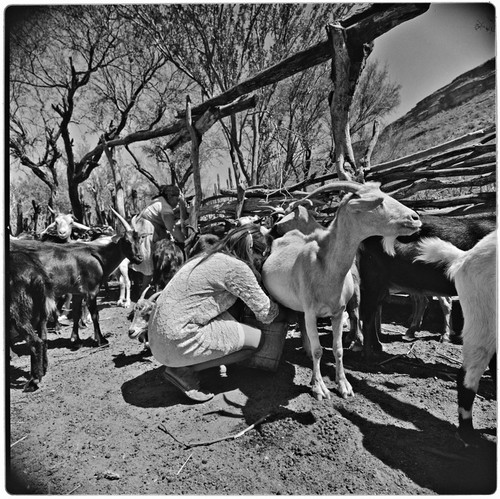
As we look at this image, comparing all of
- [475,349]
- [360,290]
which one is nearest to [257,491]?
[475,349]

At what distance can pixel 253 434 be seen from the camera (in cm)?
255

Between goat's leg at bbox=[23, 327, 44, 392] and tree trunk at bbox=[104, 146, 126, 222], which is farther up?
tree trunk at bbox=[104, 146, 126, 222]

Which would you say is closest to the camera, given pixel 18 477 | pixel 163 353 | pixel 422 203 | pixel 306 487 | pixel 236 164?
pixel 306 487

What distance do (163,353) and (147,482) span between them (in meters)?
0.95

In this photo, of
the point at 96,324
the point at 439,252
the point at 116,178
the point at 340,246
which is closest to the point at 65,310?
the point at 96,324

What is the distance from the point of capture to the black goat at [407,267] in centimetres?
338

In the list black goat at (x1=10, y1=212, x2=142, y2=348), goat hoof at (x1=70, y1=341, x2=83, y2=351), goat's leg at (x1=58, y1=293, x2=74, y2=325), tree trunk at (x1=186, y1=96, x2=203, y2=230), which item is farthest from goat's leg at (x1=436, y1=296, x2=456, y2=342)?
goat's leg at (x1=58, y1=293, x2=74, y2=325)

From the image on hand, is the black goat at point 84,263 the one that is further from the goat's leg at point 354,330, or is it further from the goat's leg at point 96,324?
the goat's leg at point 354,330

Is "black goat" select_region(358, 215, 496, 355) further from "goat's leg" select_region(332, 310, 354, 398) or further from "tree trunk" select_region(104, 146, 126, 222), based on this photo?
"tree trunk" select_region(104, 146, 126, 222)

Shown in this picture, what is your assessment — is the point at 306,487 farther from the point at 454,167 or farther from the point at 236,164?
the point at 236,164

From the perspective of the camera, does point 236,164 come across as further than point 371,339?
Yes

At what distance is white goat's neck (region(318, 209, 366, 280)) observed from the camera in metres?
2.73

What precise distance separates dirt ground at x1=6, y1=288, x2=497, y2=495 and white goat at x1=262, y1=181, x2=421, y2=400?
0.43 meters

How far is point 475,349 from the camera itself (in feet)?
7.78
